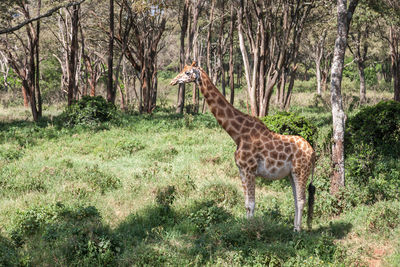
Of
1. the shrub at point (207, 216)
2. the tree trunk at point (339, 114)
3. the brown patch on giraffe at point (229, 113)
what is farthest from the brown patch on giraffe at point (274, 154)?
the tree trunk at point (339, 114)

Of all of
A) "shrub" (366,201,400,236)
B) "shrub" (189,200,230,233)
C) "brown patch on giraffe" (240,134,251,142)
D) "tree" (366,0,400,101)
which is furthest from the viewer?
"tree" (366,0,400,101)

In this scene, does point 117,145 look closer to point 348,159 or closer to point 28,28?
point 348,159

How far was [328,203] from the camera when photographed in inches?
299

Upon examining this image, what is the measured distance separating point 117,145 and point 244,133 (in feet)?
24.3

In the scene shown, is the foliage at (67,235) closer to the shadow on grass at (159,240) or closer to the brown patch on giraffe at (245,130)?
the shadow on grass at (159,240)

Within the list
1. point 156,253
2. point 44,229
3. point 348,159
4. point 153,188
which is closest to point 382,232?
point 348,159

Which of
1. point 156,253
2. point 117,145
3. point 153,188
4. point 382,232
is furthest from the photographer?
point 117,145

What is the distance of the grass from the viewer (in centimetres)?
561

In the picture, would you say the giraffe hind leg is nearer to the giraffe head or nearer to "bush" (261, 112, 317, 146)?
the giraffe head

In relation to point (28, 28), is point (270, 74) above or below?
below

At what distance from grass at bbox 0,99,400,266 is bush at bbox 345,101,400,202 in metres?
0.74

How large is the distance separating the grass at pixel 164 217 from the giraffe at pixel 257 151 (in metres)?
0.76

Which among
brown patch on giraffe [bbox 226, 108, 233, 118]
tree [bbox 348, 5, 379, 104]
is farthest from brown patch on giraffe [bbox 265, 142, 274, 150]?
tree [bbox 348, 5, 379, 104]

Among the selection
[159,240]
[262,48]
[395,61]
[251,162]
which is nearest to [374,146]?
[251,162]
